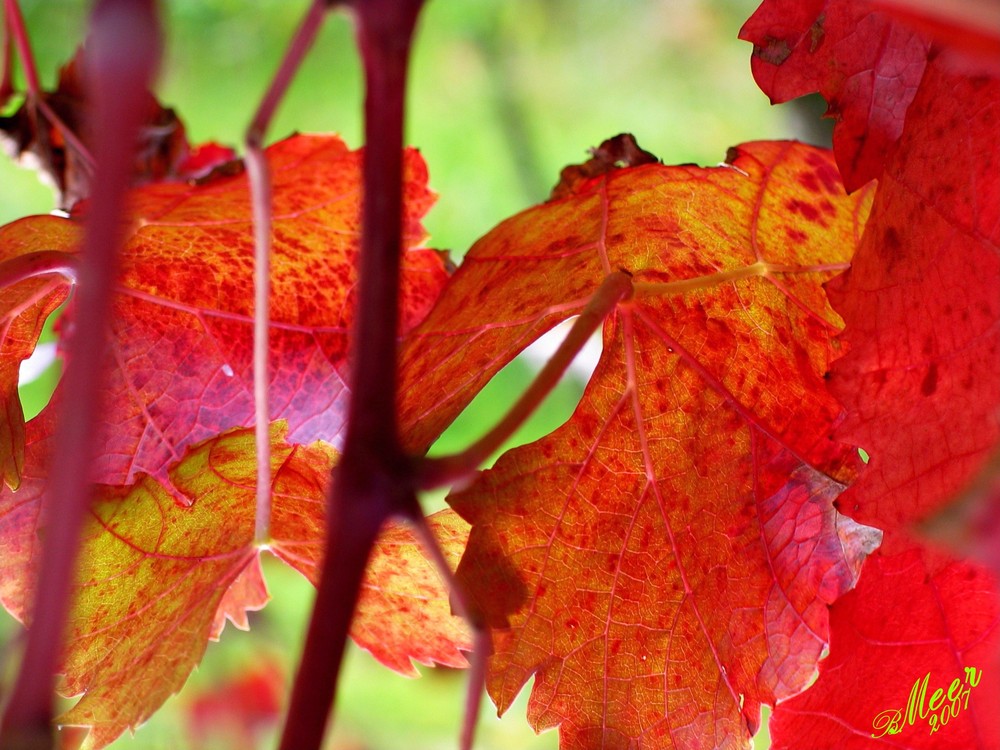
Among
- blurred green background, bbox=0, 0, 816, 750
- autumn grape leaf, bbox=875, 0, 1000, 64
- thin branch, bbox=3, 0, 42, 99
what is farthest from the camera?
blurred green background, bbox=0, 0, 816, 750

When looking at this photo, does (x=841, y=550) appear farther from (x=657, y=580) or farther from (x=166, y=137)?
(x=166, y=137)

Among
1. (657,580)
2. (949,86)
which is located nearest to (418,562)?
(657,580)

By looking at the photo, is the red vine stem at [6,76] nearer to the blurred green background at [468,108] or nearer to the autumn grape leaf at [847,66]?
the autumn grape leaf at [847,66]

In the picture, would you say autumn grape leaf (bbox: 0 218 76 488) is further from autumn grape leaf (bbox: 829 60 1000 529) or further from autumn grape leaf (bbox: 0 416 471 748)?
autumn grape leaf (bbox: 829 60 1000 529)
